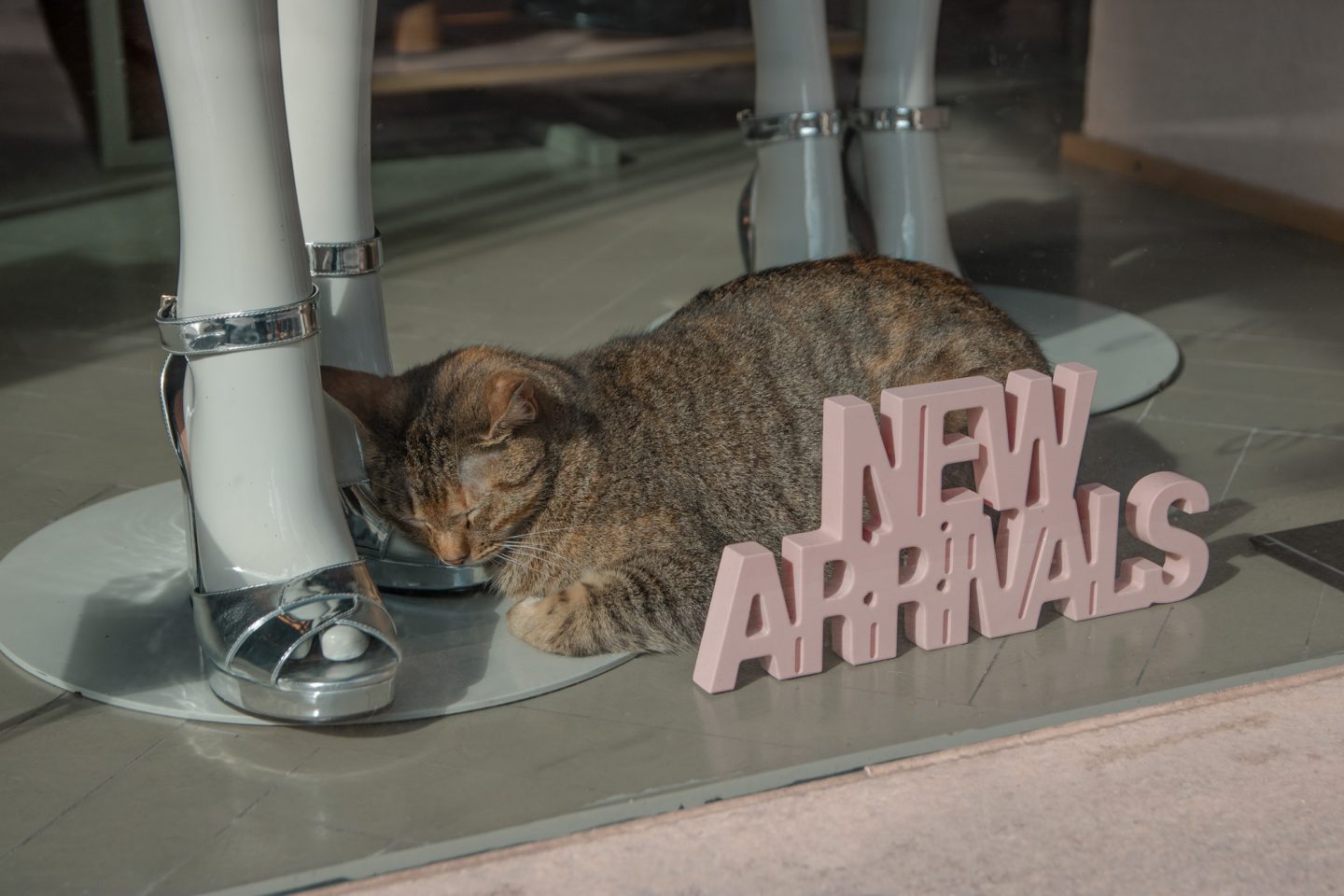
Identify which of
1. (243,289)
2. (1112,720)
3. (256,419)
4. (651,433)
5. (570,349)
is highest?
(243,289)

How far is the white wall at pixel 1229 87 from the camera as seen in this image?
2.20m

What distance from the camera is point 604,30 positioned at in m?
2.68

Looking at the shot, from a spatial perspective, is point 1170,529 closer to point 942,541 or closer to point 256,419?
point 942,541

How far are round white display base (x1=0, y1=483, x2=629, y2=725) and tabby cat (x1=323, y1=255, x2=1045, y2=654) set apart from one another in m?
0.05

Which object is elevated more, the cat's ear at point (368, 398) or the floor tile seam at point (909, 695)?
the cat's ear at point (368, 398)

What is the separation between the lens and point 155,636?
146 centimetres

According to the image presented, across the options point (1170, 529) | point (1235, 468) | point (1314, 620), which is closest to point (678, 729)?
point (1170, 529)

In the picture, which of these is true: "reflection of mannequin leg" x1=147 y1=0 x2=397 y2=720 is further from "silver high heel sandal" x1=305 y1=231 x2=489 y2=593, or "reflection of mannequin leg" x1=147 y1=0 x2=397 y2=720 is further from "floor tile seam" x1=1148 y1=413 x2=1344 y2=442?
"floor tile seam" x1=1148 y1=413 x2=1344 y2=442

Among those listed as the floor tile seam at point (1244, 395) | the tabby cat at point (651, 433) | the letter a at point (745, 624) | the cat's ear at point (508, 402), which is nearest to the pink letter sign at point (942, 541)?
the letter a at point (745, 624)

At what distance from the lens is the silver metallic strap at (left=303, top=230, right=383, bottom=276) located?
1.54 m

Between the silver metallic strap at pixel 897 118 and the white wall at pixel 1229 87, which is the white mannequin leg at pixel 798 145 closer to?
the silver metallic strap at pixel 897 118

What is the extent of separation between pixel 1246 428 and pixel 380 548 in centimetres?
116

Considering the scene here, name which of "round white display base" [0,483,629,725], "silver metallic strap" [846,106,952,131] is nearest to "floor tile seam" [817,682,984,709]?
"round white display base" [0,483,629,725]

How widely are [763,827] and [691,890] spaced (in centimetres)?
9
